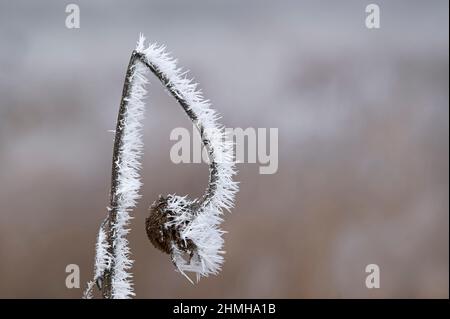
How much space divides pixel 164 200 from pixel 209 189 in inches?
2.4

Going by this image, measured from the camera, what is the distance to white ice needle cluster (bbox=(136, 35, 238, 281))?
1.28ft

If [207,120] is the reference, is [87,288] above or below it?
below

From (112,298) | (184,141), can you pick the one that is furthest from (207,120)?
(184,141)

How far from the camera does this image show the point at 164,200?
44cm

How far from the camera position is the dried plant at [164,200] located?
1.28 feet

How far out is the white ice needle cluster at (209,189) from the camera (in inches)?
15.4

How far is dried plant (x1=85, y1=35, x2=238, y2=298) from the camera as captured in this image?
392 mm

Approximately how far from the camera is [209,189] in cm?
40
